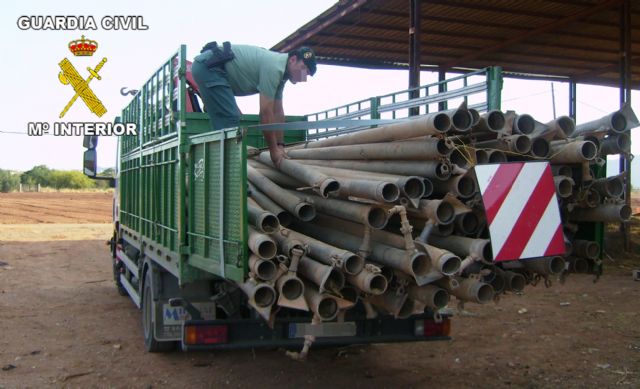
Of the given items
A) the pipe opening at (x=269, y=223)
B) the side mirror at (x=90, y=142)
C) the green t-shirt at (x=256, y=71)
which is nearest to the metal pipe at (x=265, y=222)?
the pipe opening at (x=269, y=223)

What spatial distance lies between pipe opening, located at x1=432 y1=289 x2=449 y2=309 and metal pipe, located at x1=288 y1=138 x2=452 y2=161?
2.69 feet

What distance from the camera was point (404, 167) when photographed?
13.3 ft

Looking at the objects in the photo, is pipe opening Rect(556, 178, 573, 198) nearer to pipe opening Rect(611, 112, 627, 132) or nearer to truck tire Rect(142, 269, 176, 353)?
pipe opening Rect(611, 112, 627, 132)

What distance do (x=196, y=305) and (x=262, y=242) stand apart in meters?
1.64

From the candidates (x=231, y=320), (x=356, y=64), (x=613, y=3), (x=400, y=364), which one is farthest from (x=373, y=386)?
(x=356, y=64)

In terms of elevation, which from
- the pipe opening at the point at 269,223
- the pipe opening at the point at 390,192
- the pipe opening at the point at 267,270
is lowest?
the pipe opening at the point at 267,270

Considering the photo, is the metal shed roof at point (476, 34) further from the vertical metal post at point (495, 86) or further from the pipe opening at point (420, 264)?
the pipe opening at point (420, 264)

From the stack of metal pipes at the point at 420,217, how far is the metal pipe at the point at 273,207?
0.01 m

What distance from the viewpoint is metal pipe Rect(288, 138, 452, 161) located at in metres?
3.79

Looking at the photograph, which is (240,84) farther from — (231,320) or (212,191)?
(231,320)

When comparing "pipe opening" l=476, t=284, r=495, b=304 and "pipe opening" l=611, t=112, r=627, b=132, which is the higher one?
"pipe opening" l=611, t=112, r=627, b=132

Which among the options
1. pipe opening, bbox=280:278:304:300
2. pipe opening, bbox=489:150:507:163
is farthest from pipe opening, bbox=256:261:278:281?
pipe opening, bbox=489:150:507:163

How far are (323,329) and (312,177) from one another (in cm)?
118

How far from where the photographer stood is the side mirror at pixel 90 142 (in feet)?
32.7
